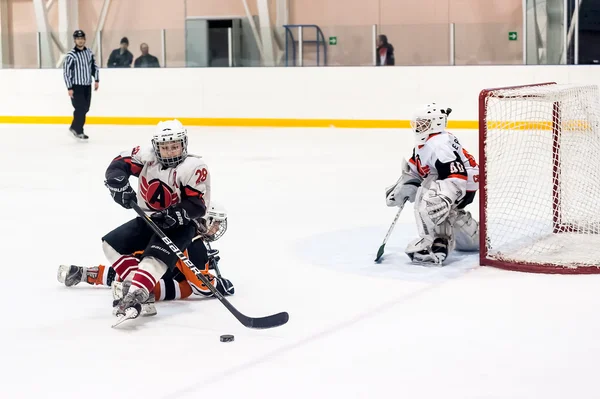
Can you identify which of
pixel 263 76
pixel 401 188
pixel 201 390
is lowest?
pixel 201 390

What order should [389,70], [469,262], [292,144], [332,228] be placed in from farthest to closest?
[389,70] < [292,144] < [332,228] < [469,262]

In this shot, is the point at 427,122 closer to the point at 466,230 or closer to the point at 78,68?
the point at 466,230

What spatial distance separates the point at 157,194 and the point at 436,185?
1.37 metres

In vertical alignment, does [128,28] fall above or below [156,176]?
above

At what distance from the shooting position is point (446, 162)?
4.35 metres

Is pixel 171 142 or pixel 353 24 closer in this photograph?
pixel 171 142

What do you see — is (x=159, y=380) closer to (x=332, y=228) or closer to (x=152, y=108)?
(x=332, y=228)

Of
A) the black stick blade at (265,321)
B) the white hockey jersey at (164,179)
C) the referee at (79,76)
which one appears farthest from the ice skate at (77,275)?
the referee at (79,76)

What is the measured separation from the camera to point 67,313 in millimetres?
3529

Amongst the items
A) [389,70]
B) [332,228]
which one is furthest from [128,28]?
[332,228]

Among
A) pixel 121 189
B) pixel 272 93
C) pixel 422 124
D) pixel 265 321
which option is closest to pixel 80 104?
pixel 272 93

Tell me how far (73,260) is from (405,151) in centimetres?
531

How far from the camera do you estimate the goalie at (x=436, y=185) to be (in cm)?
432

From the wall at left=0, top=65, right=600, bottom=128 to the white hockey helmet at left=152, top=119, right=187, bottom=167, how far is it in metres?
8.03
